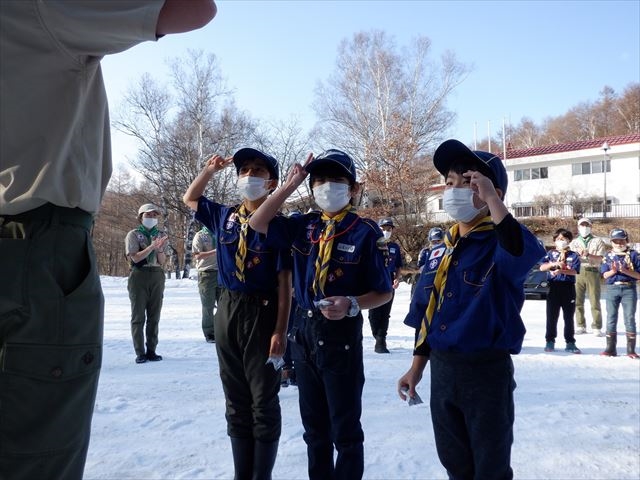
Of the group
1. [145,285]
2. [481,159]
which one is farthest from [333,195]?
[145,285]

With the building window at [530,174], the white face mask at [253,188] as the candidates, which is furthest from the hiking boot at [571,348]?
the building window at [530,174]

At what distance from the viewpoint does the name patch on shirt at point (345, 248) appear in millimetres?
3250

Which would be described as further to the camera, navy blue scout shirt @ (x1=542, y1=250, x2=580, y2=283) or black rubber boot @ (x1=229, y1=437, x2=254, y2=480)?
navy blue scout shirt @ (x1=542, y1=250, x2=580, y2=283)

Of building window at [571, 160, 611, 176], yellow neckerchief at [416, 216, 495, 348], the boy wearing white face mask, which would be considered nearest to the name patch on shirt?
yellow neckerchief at [416, 216, 495, 348]

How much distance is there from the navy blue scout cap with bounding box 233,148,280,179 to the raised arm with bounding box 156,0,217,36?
2155 mm

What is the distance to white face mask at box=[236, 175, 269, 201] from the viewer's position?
364cm

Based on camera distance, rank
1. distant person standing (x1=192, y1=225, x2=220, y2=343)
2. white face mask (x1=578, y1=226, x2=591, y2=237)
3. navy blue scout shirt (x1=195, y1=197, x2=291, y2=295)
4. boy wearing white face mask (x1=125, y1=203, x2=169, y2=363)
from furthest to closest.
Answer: white face mask (x1=578, y1=226, x2=591, y2=237) < distant person standing (x1=192, y1=225, x2=220, y2=343) < boy wearing white face mask (x1=125, y1=203, x2=169, y2=363) < navy blue scout shirt (x1=195, y1=197, x2=291, y2=295)

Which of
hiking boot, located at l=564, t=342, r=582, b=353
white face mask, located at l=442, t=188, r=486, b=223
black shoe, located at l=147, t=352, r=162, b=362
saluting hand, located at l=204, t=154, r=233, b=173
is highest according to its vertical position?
saluting hand, located at l=204, t=154, r=233, b=173

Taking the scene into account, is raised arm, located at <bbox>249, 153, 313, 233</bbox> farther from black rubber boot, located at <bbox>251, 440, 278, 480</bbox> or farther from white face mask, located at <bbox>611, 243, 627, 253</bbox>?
white face mask, located at <bbox>611, 243, 627, 253</bbox>

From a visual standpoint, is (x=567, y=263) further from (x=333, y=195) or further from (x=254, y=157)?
(x=254, y=157)

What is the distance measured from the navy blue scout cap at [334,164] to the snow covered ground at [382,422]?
212 centimetres

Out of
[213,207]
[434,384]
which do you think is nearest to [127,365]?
[213,207]

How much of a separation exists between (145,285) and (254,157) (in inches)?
181

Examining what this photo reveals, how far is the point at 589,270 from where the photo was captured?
35.6 ft
